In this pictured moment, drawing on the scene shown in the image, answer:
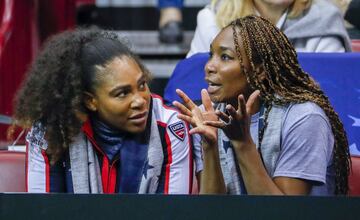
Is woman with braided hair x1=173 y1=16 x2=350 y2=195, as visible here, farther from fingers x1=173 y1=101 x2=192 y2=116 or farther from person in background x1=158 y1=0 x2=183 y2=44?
person in background x1=158 y1=0 x2=183 y2=44

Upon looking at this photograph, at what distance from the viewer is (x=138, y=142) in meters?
3.47

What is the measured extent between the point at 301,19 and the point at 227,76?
4.42 ft

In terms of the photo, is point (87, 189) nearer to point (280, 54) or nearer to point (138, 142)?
point (138, 142)

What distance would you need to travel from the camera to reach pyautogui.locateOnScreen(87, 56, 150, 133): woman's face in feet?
11.3

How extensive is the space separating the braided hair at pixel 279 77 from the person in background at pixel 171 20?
2870 mm

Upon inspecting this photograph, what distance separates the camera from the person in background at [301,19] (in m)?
4.74

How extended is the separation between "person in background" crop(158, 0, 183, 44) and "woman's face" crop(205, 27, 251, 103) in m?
2.88

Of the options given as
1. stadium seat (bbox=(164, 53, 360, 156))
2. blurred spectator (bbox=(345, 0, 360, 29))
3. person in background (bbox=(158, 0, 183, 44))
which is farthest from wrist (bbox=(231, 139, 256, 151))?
person in background (bbox=(158, 0, 183, 44))

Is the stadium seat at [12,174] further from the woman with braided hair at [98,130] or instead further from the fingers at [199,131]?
the fingers at [199,131]

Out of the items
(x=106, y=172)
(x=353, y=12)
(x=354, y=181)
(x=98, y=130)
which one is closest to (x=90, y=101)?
(x=98, y=130)

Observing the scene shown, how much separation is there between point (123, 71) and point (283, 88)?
0.53 metres

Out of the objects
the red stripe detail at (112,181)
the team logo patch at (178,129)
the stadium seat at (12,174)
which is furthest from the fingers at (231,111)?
the stadium seat at (12,174)

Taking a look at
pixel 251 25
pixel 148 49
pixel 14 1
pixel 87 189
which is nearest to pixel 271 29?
pixel 251 25

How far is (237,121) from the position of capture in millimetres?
3160
